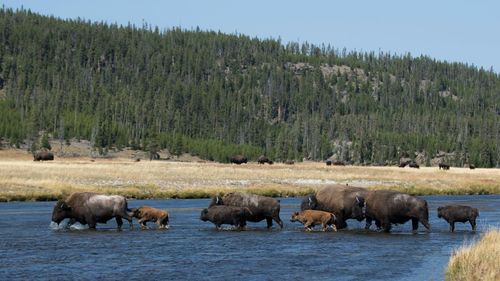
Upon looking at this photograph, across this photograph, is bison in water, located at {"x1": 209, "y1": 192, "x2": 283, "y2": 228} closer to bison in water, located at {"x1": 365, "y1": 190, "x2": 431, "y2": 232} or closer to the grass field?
bison in water, located at {"x1": 365, "y1": 190, "x2": 431, "y2": 232}

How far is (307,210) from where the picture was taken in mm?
34156

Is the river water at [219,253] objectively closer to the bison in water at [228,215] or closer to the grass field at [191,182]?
the bison in water at [228,215]

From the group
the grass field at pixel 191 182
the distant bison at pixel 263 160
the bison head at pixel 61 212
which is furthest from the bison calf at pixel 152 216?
the distant bison at pixel 263 160

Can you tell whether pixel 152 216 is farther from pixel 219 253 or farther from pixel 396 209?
pixel 396 209

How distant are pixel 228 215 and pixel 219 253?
812 centimetres

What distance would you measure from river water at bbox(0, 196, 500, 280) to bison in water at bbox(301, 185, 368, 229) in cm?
70

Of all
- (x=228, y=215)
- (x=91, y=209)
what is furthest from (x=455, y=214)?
(x=91, y=209)

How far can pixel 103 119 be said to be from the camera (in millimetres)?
176875

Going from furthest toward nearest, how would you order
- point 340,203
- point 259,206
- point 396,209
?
point 259,206 < point 340,203 < point 396,209

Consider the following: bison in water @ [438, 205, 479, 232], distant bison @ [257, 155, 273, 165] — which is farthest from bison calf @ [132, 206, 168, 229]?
distant bison @ [257, 155, 273, 165]

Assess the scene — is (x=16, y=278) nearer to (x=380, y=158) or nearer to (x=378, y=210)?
(x=378, y=210)

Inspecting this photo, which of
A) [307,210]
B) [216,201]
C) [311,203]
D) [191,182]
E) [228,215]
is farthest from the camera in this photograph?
[191,182]

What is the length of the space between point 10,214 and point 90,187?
16.6m

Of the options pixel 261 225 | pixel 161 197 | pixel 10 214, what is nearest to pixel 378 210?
pixel 261 225
